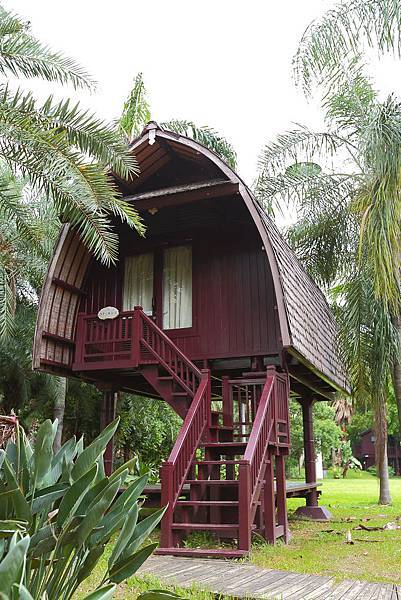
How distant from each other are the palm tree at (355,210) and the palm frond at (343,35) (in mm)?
1048

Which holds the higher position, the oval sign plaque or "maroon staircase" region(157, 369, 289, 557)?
the oval sign plaque

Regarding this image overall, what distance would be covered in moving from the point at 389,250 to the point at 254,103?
14.0 meters

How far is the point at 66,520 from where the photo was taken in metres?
2.52

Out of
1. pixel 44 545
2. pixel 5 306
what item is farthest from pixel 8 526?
pixel 5 306

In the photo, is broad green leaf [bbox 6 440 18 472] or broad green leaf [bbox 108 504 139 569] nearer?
broad green leaf [bbox 108 504 139 569]

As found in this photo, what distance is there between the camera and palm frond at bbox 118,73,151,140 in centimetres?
1888

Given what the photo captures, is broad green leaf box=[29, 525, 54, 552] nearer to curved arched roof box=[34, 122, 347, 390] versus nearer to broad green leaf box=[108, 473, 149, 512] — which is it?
broad green leaf box=[108, 473, 149, 512]

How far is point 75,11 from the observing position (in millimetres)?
13453

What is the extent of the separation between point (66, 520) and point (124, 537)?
0.27 metres

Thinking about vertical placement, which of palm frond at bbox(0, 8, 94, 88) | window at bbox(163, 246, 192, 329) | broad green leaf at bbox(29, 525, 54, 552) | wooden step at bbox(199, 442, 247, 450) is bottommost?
broad green leaf at bbox(29, 525, 54, 552)

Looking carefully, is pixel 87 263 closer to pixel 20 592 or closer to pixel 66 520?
pixel 66 520

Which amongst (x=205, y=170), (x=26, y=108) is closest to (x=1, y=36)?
(x=26, y=108)

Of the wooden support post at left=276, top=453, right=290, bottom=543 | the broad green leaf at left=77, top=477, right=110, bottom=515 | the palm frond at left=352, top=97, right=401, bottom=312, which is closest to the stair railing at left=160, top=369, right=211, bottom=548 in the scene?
the wooden support post at left=276, top=453, right=290, bottom=543

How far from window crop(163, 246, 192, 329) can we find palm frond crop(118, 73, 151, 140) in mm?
8284
